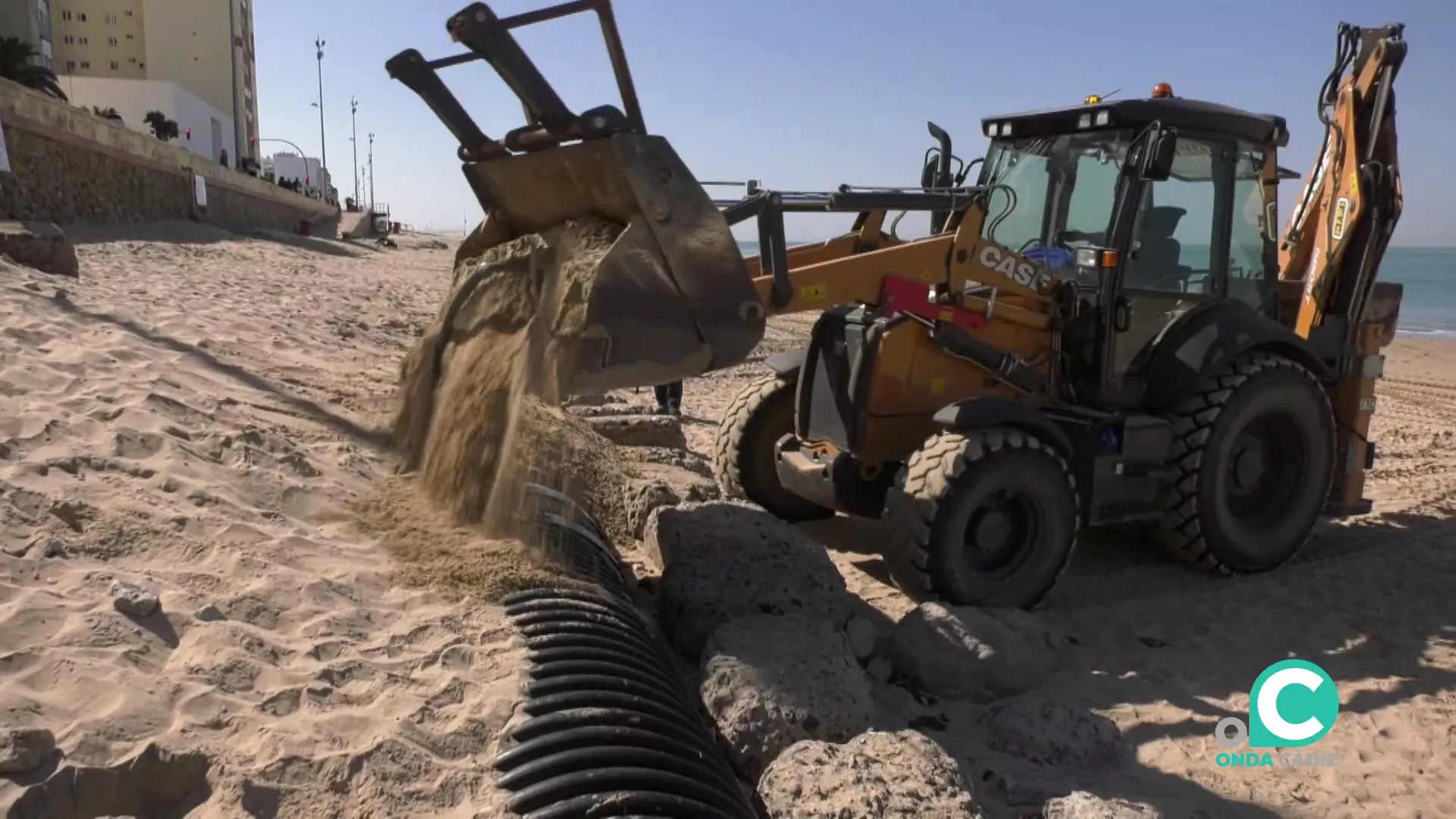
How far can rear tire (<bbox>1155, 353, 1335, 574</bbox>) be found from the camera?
5652 mm

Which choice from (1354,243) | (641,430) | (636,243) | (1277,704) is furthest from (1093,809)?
(641,430)

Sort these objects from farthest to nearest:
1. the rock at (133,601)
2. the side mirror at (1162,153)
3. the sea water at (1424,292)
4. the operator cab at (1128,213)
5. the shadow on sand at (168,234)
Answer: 1. the sea water at (1424,292)
2. the shadow on sand at (168,234)
3. the operator cab at (1128,213)
4. the side mirror at (1162,153)
5. the rock at (133,601)

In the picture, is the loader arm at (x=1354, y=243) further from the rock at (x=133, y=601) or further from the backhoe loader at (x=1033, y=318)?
the rock at (x=133, y=601)

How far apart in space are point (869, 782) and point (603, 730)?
0.80m

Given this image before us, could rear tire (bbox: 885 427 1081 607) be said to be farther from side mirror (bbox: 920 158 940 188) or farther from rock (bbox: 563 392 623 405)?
rock (bbox: 563 392 623 405)

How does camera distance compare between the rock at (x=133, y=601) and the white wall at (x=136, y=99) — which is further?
the white wall at (x=136, y=99)

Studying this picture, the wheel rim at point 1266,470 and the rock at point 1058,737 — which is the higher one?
the wheel rim at point 1266,470

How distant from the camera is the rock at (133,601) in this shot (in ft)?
10.6

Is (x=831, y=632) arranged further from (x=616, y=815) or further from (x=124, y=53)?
(x=124, y=53)

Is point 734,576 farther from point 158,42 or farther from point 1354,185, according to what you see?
point 158,42

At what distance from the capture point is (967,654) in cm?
431

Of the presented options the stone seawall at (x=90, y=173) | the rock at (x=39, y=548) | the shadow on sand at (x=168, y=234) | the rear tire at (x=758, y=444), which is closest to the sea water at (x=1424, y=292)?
the rear tire at (x=758, y=444)

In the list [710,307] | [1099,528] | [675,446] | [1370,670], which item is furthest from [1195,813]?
[675,446]

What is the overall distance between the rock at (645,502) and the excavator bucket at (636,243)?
1.76m
